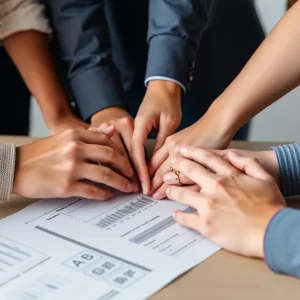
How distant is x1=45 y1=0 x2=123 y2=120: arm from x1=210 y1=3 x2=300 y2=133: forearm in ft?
0.82

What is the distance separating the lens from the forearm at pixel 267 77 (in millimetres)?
835

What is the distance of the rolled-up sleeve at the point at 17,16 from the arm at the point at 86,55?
5 cm

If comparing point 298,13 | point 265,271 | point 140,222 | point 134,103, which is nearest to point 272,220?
point 265,271

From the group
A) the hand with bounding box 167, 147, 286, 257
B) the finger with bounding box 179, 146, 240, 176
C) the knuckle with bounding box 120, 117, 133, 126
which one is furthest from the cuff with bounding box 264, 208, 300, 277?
the knuckle with bounding box 120, 117, 133, 126

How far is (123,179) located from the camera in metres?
0.80

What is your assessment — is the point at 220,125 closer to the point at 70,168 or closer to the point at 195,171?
the point at 195,171

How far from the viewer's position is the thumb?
729 millimetres

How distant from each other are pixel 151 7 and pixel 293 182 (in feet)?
1.53

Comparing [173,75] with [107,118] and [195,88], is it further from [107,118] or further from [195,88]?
[195,88]

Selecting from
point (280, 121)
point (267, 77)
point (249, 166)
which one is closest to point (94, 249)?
point (249, 166)

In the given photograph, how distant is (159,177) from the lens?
0.83m

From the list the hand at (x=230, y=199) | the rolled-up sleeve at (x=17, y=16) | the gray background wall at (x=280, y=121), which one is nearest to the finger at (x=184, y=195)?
the hand at (x=230, y=199)

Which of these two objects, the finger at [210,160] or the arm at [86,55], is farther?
the arm at [86,55]

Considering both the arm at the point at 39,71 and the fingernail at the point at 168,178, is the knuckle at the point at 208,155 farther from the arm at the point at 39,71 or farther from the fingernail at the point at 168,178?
the arm at the point at 39,71
